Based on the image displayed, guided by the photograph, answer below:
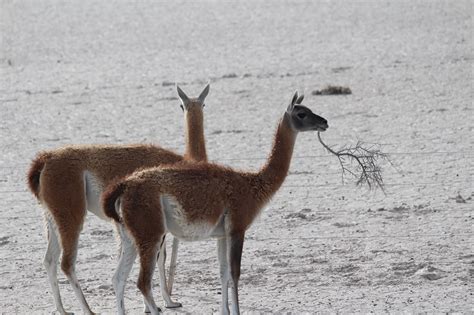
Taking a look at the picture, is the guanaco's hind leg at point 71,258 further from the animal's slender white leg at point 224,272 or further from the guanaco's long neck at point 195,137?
the guanaco's long neck at point 195,137

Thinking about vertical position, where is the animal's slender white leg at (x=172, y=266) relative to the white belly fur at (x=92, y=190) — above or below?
below

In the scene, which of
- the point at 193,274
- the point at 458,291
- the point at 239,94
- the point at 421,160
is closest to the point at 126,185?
the point at 193,274

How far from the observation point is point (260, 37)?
2561 centimetres

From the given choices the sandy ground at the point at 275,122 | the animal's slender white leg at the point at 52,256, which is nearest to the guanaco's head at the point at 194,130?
the sandy ground at the point at 275,122

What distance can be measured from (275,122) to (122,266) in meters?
8.42

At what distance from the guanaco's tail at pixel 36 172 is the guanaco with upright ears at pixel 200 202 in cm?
88

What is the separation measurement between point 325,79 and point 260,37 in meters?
6.03

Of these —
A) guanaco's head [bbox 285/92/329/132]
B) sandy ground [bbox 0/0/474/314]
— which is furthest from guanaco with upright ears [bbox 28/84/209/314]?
guanaco's head [bbox 285/92/329/132]

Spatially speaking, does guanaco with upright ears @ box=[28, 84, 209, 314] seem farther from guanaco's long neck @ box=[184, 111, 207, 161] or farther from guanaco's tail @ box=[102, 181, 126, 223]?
guanaco's long neck @ box=[184, 111, 207, 161]

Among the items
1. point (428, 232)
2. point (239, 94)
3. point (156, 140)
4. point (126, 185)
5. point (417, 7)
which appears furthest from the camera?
point (417, 7)

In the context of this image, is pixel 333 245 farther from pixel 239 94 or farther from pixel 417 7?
pixel 417 7

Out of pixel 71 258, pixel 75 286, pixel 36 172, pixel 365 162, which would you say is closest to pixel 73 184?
pixel 36 172

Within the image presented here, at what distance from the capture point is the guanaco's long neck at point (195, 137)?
9.84 m

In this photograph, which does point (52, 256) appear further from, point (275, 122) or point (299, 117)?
point (275, 122)
